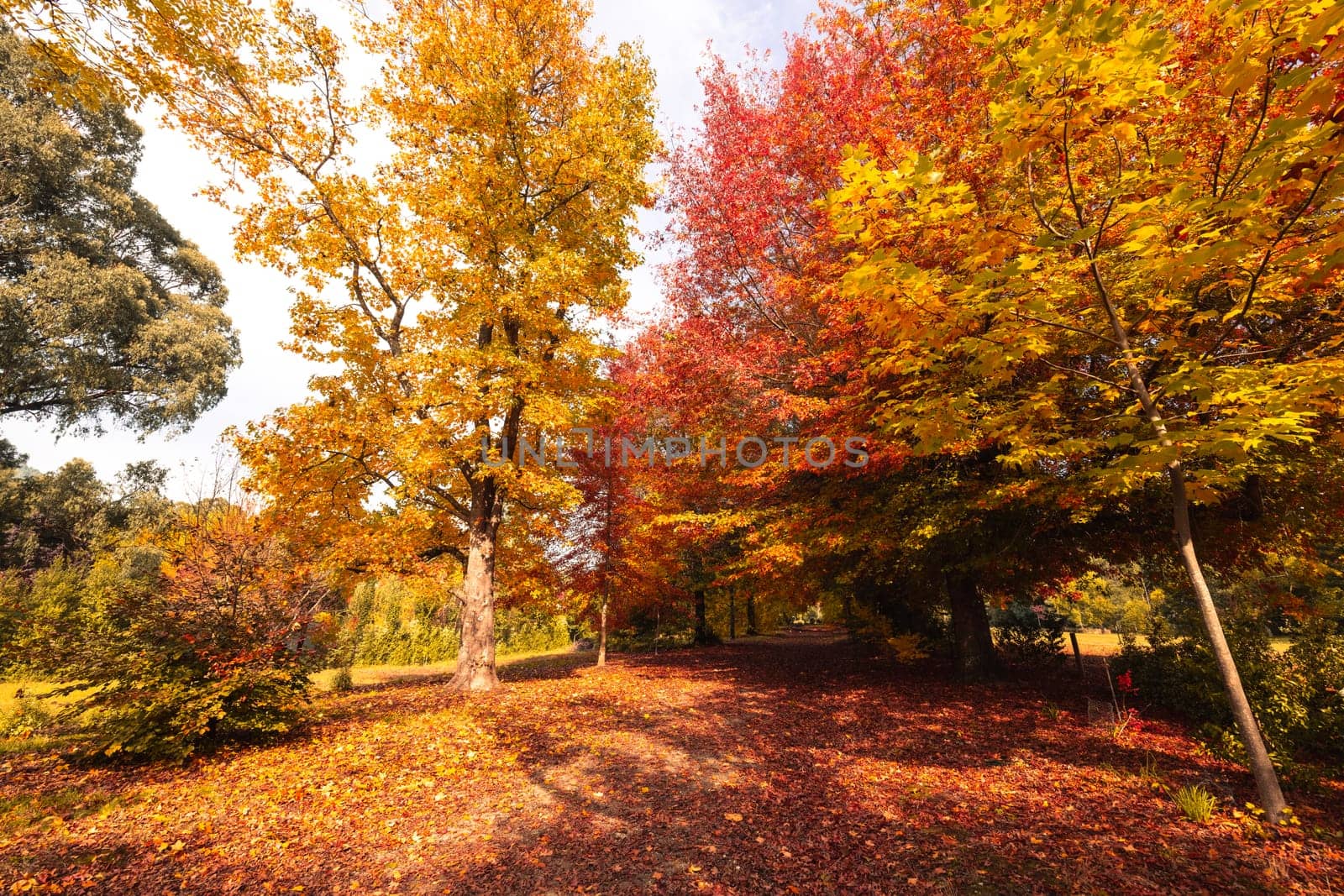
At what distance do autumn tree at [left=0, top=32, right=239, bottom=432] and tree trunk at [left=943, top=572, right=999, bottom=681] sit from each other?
85.1 ft

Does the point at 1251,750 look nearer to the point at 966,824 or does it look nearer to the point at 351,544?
the point at 966,824

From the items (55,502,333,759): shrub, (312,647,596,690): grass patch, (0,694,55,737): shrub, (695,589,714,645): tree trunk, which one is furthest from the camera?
(695,589,714,645): tree trunk

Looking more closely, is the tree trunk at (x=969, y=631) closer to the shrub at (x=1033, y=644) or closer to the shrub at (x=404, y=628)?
the shrub at (x=1033, y=644)

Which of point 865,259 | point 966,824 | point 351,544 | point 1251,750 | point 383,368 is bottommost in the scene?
point 966,824

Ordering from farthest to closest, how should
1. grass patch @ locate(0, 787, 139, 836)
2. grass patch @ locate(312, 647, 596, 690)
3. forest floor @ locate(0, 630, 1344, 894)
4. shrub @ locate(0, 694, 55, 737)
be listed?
grass patch @ locate(312, 647, 596, 690) → shrub @ locate(0, 694, 55, 737) → grass patch @ locate(0, 787, 139, 836) → forest floor @ locate(0, 630, 1344, 894)

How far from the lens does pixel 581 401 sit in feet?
34.1

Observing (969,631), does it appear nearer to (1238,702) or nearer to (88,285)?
(1238,702)

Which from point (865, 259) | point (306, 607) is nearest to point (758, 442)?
point (865, 259)

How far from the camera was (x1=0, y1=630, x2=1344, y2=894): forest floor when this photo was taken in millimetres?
3557

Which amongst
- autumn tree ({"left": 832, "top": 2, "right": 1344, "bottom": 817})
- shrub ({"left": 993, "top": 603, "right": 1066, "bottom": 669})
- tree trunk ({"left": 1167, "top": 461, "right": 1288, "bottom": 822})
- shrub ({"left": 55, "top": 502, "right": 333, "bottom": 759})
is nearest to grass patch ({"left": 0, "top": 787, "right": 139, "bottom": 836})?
shrub ({"left": 55, "top": 502, "right": 333, "bottom": 759})

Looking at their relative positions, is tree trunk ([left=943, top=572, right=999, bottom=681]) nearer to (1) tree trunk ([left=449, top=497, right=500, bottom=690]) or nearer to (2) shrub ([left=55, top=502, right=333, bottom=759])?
(1) tree trunk ([left=449, top=497, right=500, bottom=690])

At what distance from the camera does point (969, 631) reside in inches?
402

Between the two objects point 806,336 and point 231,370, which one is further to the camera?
point 231,370

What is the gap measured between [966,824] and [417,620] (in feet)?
75.3
